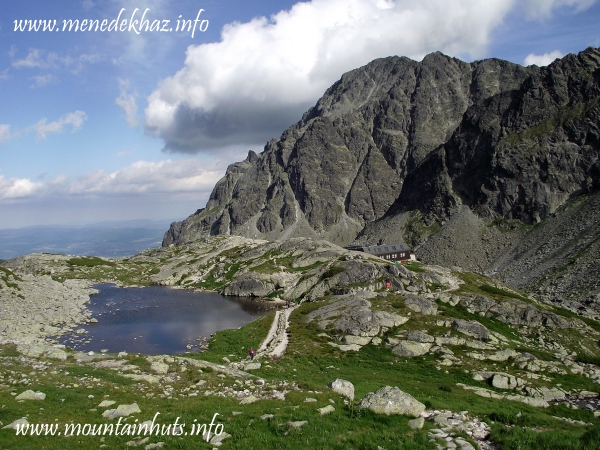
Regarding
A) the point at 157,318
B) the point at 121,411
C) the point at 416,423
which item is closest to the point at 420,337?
the point at 416,423

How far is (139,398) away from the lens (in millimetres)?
23812

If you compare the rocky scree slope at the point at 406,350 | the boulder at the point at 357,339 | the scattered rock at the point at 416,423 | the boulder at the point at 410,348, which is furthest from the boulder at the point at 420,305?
the scattered rock at the point at 416,423

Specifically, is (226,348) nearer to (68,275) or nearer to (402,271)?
(402,271)

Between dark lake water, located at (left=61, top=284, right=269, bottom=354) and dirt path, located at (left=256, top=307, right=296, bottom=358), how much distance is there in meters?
11.2

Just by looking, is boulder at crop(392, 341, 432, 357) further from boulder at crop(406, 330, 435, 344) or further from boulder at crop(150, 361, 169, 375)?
boulder at crop(150, 361, 169, 375)

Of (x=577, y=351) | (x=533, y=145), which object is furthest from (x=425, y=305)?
(x=533, y=145)

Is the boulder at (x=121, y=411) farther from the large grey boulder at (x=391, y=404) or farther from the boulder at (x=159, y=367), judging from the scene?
the large grey boulder at (x=391, y=404)

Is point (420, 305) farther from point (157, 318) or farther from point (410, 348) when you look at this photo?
point (157, 318)

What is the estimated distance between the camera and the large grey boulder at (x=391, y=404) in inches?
867

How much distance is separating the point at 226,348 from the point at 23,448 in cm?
3700

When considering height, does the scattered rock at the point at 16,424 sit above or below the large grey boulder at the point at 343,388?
above

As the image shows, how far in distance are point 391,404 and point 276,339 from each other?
32867 millimetres

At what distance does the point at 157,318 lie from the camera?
257ft

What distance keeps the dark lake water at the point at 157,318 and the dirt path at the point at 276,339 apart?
11228mm
